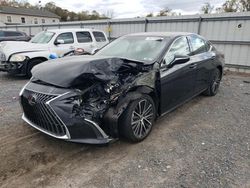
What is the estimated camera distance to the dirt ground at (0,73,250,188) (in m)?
2.43

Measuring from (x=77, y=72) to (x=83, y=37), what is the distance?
6.32m

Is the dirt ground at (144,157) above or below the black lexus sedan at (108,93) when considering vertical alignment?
below

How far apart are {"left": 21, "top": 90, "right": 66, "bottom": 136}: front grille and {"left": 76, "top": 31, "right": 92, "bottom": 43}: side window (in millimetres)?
5902

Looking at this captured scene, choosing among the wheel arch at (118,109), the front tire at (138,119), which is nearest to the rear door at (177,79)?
the front tire at (138,119)

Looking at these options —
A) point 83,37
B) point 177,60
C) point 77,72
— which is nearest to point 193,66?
point 177,60

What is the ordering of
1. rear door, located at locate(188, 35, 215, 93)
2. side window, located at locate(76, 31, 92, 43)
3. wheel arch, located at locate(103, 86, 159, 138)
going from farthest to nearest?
side window, located at locate(76, 31, 92, 43), rear door, located at locate(188, 35, 215, 93), wheel arch, located at locate(103, 86, 159, 138)

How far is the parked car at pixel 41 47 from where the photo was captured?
22.6ft

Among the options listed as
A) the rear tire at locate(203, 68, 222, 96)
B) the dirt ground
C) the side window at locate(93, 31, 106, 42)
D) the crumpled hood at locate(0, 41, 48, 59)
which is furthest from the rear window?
Result: the rear tire at locate(203, 68, 222, 96)

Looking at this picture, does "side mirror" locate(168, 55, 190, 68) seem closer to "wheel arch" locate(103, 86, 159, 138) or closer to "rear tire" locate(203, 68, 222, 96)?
"wheel arch" locate(103, 86, 159, 138)

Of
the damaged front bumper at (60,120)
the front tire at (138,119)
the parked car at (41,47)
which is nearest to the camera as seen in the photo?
the damaged front bumper at (60,120)

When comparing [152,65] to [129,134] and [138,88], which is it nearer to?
[138,88]

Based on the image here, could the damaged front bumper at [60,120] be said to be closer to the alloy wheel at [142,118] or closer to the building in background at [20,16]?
the alloy wheel at [142,118]

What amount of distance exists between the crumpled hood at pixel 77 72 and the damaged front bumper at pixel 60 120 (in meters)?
0.14

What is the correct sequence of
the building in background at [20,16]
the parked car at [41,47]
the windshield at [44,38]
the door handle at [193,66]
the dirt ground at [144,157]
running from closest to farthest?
the dirt ground at [144,157], the door handle at [193,66], the parked car at [41,47], the windshield at [44,38], the building in background at [20,16]
